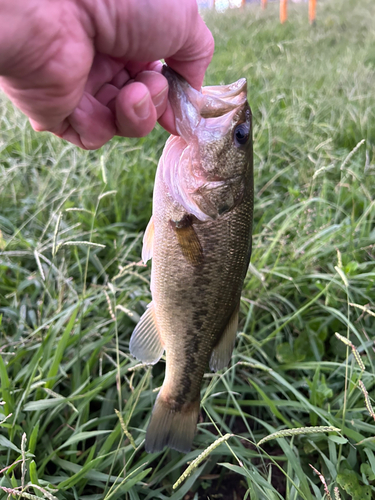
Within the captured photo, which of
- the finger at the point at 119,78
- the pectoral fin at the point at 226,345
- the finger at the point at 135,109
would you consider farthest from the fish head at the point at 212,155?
the pectoral fin at the point at 226,345

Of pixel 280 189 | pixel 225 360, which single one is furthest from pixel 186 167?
pixel 280 189

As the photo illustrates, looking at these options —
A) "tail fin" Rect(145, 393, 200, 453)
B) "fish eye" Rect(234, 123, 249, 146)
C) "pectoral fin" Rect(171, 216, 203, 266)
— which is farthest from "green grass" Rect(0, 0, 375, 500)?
"fish eye" Rect(234, 123, 249, 146)

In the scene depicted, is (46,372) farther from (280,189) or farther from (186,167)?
(280,189)

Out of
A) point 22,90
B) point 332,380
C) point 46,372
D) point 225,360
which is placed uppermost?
point 22,90

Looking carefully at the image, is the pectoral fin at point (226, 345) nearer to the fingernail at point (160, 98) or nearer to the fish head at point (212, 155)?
the fish head at point (212, 155)

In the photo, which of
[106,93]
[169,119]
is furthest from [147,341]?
[106,93]

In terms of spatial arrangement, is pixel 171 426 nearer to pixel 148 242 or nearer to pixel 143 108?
pixel 148 242
